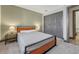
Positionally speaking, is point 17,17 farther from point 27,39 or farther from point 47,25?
point 27,39

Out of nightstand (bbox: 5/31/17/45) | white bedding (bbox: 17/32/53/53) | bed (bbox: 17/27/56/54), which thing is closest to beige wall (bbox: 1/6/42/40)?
nightstand (bbox: 5/31/17/45)

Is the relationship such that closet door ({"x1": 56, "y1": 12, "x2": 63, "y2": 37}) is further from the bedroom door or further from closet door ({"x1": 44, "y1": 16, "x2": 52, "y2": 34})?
closet door ({"x1": 44, "y1": 16, "x2": 52, "y2": 34})

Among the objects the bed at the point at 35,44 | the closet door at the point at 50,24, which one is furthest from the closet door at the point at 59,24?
the bed at the point at 35,44

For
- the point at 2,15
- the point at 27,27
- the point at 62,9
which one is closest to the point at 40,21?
the point at 27,27

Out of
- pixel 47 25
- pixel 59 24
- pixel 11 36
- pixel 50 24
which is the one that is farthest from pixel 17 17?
pixel 59 24

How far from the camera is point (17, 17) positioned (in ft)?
14.1

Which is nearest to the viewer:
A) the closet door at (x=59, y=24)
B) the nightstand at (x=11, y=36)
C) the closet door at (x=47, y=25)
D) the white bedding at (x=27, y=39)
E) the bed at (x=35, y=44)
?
the bed at (x=35, y=44)

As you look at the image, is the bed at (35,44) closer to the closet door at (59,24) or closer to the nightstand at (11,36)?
the closet door at (59,24)

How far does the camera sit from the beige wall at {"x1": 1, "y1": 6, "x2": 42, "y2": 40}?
12.7ft

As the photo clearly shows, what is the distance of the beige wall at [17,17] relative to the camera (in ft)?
12.7

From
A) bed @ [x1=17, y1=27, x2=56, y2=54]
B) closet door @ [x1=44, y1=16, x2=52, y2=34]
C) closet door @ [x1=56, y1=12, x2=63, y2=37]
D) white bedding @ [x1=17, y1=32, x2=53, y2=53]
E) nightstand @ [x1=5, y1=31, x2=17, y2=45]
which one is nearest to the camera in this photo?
bed @ [x1=17, y1=27, x2=56, y2=54]

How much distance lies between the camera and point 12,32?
4.00m
